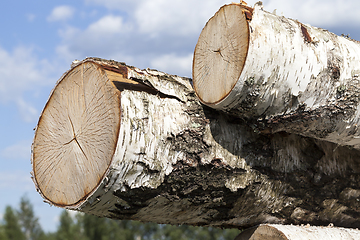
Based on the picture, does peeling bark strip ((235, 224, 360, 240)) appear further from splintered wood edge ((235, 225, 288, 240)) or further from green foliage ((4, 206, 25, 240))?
green foliage ((4, 206, 25, 240))

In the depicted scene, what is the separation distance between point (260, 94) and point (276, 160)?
692 millimetres

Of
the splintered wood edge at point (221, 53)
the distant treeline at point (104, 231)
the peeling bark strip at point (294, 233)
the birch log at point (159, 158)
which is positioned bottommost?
the distant treeline at point (104, 231)

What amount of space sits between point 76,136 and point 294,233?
1.72 meters

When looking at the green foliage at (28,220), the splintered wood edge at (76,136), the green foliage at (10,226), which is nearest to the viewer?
the splintered wood edge at (76,136)

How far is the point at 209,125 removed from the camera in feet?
7.63

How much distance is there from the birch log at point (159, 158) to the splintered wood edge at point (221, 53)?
6.1 inches

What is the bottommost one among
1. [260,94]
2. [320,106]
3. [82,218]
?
[82,218]

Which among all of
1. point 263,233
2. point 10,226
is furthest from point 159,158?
point 10,226

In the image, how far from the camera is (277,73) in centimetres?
214

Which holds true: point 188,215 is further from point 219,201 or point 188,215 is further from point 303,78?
point 303,78

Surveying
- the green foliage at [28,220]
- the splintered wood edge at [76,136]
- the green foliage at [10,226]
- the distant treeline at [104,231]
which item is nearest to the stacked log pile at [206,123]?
the splintered wood edge at [76,136]

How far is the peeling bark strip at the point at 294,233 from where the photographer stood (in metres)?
2.49

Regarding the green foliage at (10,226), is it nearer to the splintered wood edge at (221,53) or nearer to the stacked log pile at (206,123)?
the stacked log pile at (206,123)

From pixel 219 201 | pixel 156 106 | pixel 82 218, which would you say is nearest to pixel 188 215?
pixel 219 201
